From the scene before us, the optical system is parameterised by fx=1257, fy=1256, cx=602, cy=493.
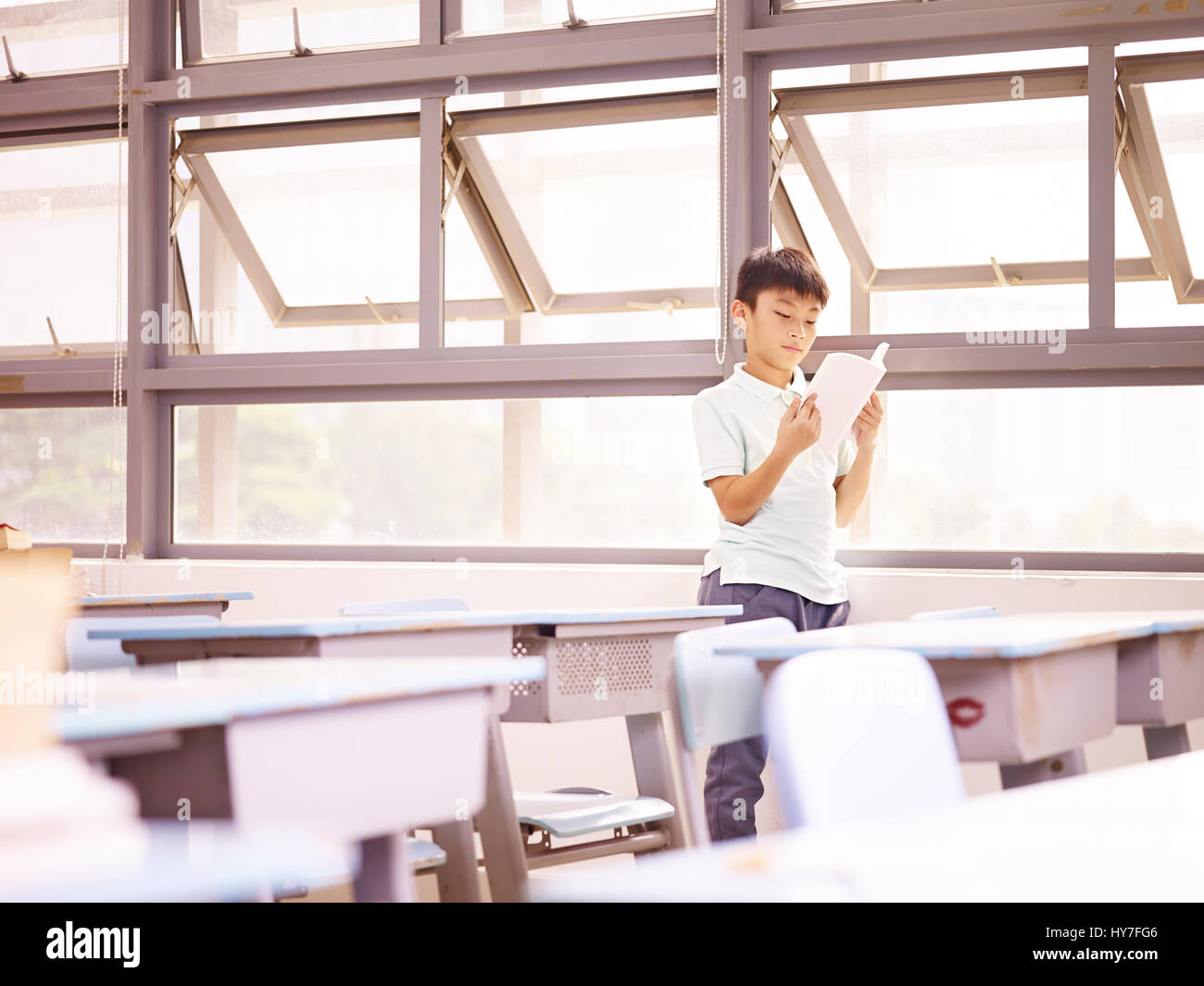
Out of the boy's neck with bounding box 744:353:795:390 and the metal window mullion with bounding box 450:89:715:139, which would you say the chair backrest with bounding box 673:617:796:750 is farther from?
the metal window mullion with bounding box 450:89:715:139

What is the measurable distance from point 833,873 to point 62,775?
66cm

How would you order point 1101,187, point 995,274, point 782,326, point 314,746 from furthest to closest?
1. point 995,274
2. point 1101,187
3. point 782,326
4. point 314,746

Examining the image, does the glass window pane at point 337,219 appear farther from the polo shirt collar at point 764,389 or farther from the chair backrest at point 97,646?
the chair backrest at point 97,646

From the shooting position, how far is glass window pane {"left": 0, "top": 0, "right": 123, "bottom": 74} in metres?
4.41

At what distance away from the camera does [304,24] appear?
13.9 ft

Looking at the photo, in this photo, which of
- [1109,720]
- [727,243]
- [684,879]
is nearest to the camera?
[684,879]

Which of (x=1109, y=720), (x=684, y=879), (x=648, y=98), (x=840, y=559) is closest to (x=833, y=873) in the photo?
(x=684, y=879)

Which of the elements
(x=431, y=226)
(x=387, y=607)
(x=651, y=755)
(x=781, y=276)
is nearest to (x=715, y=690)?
(x=651, y=755)

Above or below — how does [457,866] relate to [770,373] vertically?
below

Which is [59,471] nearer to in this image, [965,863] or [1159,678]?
[1159,678]

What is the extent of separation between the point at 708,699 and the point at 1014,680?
42 cm

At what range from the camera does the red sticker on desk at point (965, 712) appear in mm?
1761

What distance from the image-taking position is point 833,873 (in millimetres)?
835
